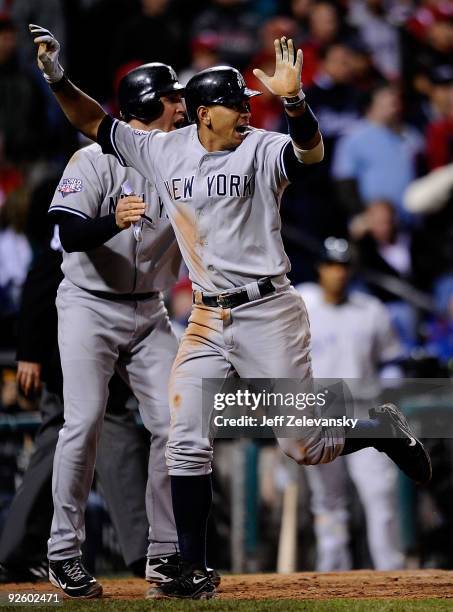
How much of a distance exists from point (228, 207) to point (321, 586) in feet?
5.44

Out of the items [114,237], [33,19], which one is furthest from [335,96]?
[114,237]

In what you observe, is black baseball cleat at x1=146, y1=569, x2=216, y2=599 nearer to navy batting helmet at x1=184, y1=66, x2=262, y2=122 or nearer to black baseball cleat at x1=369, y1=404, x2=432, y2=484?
black baseball cleat at x1=369, y1=404, x2=432, y2=484

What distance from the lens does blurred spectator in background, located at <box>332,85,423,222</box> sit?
9164mm

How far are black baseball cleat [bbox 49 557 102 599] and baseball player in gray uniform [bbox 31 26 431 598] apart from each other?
1.02ft

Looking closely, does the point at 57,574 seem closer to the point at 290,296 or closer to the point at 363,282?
the point at 290,296

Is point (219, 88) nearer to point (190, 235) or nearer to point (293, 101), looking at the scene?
point (293, 101)

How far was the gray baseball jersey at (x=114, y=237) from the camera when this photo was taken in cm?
491

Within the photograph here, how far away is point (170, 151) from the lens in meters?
4.62

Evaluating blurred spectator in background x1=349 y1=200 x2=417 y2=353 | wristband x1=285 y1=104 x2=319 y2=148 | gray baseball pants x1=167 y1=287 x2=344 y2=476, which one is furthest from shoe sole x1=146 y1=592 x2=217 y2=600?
blurred spectator in background x1=349 y1=200 x2=417 y2=353

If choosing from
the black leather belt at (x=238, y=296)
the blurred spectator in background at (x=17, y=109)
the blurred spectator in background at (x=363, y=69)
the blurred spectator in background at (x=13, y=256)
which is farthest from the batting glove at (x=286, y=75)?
the blurred spectator in background at (x=363, y=69)

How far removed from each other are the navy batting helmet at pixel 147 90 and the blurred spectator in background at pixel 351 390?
2685 mm

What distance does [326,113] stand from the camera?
957 cm

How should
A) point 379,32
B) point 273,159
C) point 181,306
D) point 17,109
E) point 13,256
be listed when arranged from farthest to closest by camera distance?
point 379,32 < point 17,109 < point 13,256 < point 181,306 < point 273,159

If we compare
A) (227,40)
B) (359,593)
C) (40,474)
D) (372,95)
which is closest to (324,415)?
(359,593)
